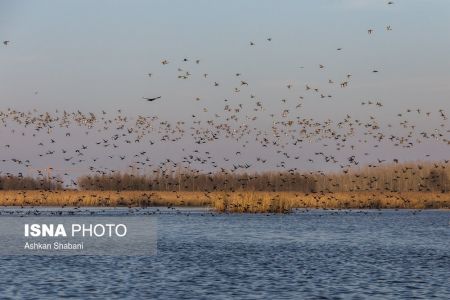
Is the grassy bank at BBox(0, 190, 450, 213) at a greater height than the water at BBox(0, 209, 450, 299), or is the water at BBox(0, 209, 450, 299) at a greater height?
the grassy bank at BBox(0, 190, 450, 213)

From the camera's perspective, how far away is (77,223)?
63000mm

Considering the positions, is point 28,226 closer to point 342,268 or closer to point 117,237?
point 117,237

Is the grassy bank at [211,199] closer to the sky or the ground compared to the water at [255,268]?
closer to the sky

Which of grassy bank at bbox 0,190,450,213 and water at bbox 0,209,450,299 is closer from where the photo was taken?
water at bbox 0,209,450,299

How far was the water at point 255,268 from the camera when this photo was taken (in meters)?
27.5

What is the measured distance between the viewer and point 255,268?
34.7m

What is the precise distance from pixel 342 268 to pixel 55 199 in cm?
5219

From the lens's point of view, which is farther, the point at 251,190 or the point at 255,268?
the point at 251,190

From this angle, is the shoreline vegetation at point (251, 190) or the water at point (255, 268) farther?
the shoreline vegetation at point (251, 190)

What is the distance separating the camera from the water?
2745cm

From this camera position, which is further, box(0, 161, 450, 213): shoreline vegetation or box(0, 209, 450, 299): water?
box(0, 161, 450, 213): shoreline vegetation

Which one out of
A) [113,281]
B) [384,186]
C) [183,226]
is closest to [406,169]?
[384,186]

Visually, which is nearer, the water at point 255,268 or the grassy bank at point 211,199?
the water at point 255,268

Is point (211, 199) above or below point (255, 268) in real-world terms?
above
